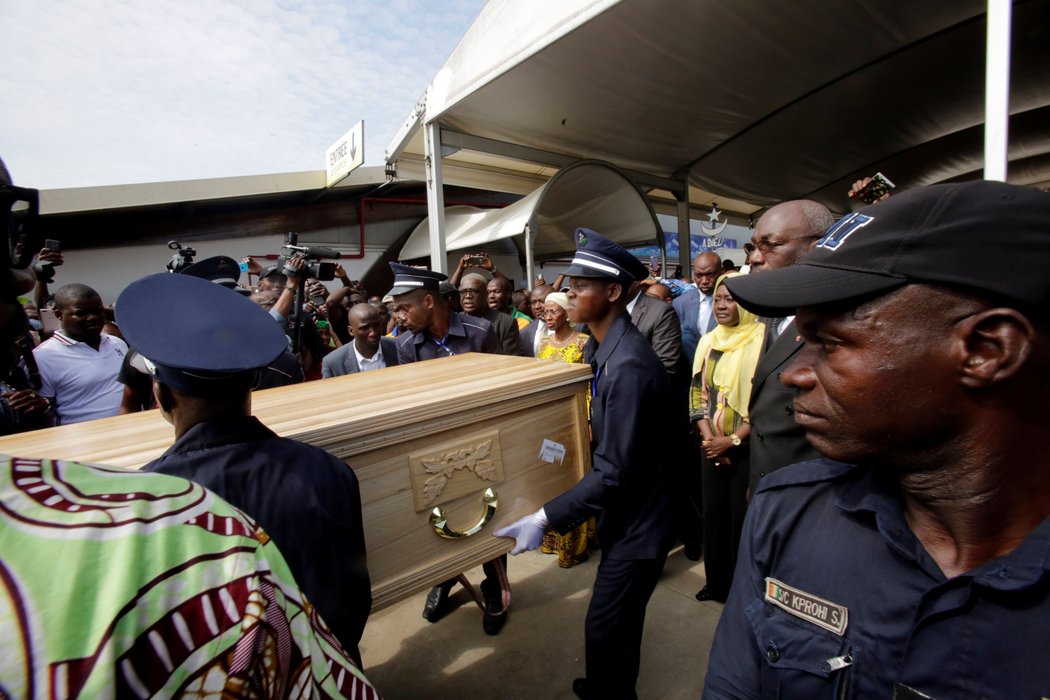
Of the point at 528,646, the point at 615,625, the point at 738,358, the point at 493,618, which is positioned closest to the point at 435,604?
the point at 493,618

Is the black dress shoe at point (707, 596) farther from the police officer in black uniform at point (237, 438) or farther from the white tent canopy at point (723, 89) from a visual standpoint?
the white tent canopy at point (723, 89)

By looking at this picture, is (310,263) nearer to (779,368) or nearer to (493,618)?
(493,618)

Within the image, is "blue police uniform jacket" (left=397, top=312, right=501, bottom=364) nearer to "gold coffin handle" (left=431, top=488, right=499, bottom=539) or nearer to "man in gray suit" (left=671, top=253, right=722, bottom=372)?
"gold coffin handle" (left=431, top=488, right=499, bottom=539)

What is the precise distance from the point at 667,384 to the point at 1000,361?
1.23 meters

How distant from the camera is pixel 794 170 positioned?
8.53 metres

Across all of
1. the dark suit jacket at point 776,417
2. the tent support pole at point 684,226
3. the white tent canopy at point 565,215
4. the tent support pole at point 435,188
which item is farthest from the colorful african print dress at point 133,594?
the tent support pole at point 684,226

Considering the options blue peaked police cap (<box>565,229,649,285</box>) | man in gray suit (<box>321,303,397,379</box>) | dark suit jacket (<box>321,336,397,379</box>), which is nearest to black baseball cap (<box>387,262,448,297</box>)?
man in gray suit (<box>321,303,397,379</box>)

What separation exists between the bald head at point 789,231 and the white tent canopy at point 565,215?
4.82 meters

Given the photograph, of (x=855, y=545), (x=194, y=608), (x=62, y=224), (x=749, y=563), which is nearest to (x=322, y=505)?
(x=194, y=608)

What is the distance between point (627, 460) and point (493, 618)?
4.86 feet

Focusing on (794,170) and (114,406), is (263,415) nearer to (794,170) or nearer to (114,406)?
(114,406)

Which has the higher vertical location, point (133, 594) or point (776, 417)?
point (133, 594)

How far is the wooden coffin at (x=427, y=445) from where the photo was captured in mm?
1333

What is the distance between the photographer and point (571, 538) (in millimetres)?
3236
